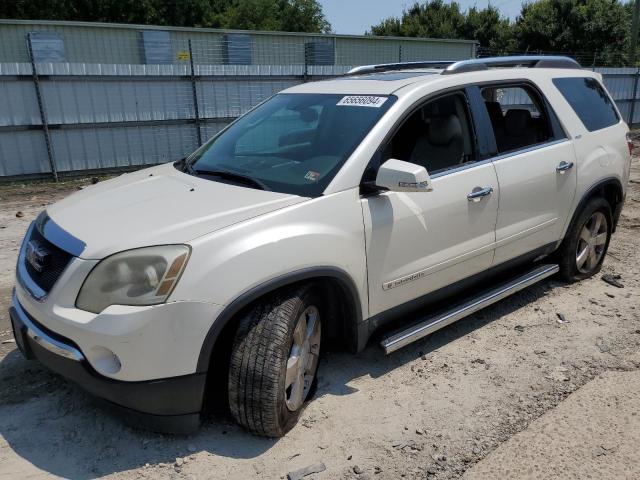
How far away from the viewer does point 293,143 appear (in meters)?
3.61

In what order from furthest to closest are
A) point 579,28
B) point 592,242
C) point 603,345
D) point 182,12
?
point 579,28 < point 182,12 < point 592,242 < point 603,345

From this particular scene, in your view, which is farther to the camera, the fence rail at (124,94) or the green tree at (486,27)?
the green tree at (486,27)

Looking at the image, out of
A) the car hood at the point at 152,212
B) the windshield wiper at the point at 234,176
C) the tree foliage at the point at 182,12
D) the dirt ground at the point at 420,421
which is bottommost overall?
the dirt ground at the point at 420,421

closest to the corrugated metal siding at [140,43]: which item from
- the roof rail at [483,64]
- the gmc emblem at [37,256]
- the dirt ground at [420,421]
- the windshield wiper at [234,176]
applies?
the roof rail at [483,64]

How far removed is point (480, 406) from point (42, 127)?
9.81 meters

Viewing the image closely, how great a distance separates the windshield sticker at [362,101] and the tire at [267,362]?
1.26 m

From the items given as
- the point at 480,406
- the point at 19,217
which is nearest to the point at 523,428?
the point at 480,406

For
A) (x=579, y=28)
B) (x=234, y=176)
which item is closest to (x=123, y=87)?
(x=234, y=176)

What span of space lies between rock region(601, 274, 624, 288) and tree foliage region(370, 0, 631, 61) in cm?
2737

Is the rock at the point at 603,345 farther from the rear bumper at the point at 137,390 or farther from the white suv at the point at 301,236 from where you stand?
the rear bumper at the point at 137,390

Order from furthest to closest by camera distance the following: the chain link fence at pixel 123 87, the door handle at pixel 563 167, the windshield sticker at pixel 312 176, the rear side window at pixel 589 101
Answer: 1. the chain link fence at pixel 123 87
2. the rear side window at pixel 589 101
3. the door handle at pixel 563 167
4. the windshield sticker at pixel 312 176

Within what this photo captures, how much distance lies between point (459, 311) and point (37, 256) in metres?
2.58

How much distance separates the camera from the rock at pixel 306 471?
266 cm

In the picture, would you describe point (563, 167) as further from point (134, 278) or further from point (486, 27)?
point (486, 27)
